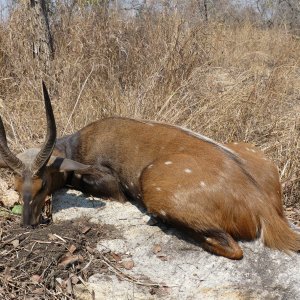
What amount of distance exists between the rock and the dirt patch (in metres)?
0.11

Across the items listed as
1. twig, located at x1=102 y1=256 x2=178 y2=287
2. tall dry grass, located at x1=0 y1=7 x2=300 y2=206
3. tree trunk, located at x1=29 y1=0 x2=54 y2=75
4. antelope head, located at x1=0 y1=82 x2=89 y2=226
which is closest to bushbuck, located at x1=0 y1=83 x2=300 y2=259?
antelope head, located at x1=0 y1=82 x2=89 y2=226

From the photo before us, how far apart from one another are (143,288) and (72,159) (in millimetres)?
1858

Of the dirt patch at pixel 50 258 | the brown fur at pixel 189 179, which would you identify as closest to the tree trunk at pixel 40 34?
the brown fur at pixel 189 179

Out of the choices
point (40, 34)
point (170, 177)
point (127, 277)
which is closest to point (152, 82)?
point (40, 34)

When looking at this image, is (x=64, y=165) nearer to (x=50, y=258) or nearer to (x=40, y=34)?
(x=50, y=258)

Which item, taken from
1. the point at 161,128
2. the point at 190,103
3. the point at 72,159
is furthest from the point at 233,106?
the point at 72,159

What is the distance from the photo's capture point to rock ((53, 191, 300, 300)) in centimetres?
379

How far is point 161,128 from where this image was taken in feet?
16.1

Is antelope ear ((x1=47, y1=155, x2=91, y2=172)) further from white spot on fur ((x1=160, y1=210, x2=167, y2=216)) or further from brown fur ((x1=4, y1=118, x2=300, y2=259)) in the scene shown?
white spot on fur ((x1=160, y1=210, x2=167, y2=216))

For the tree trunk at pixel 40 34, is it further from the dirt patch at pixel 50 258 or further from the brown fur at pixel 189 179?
the dirt patch at pixel 50 258

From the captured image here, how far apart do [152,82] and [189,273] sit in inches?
136

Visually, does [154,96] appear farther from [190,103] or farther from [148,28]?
[148,28]

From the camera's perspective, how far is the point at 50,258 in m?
4.03

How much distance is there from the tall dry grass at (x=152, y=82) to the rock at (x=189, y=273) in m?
1.59
